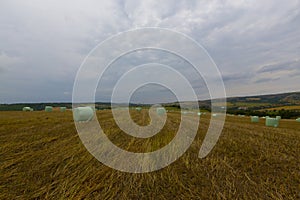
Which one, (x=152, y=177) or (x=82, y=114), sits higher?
(x=82, y=114)

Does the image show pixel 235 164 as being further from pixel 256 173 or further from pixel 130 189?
pixel 130 189

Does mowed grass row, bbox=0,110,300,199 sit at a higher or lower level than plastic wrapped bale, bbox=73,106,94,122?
lower

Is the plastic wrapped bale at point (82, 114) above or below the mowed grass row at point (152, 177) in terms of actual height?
above

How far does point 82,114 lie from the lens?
459 inches

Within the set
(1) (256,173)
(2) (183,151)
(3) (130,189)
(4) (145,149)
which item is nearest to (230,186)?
(1) (256,173)

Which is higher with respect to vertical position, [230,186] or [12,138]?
[12,138]

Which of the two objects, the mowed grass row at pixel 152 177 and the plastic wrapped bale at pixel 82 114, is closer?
the mowed grass row at pixel 152 177

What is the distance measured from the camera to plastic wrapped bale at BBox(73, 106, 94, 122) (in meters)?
11.6

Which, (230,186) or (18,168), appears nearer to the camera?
(230,186)

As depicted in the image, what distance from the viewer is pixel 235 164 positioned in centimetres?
435

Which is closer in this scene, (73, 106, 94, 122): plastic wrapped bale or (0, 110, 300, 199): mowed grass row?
(0, 110, 300, 199): mowed grass row

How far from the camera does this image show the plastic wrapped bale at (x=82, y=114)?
11570 millimetres

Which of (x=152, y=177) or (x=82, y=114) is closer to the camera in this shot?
(x=152, y=177)

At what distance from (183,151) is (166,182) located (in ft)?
5.86
